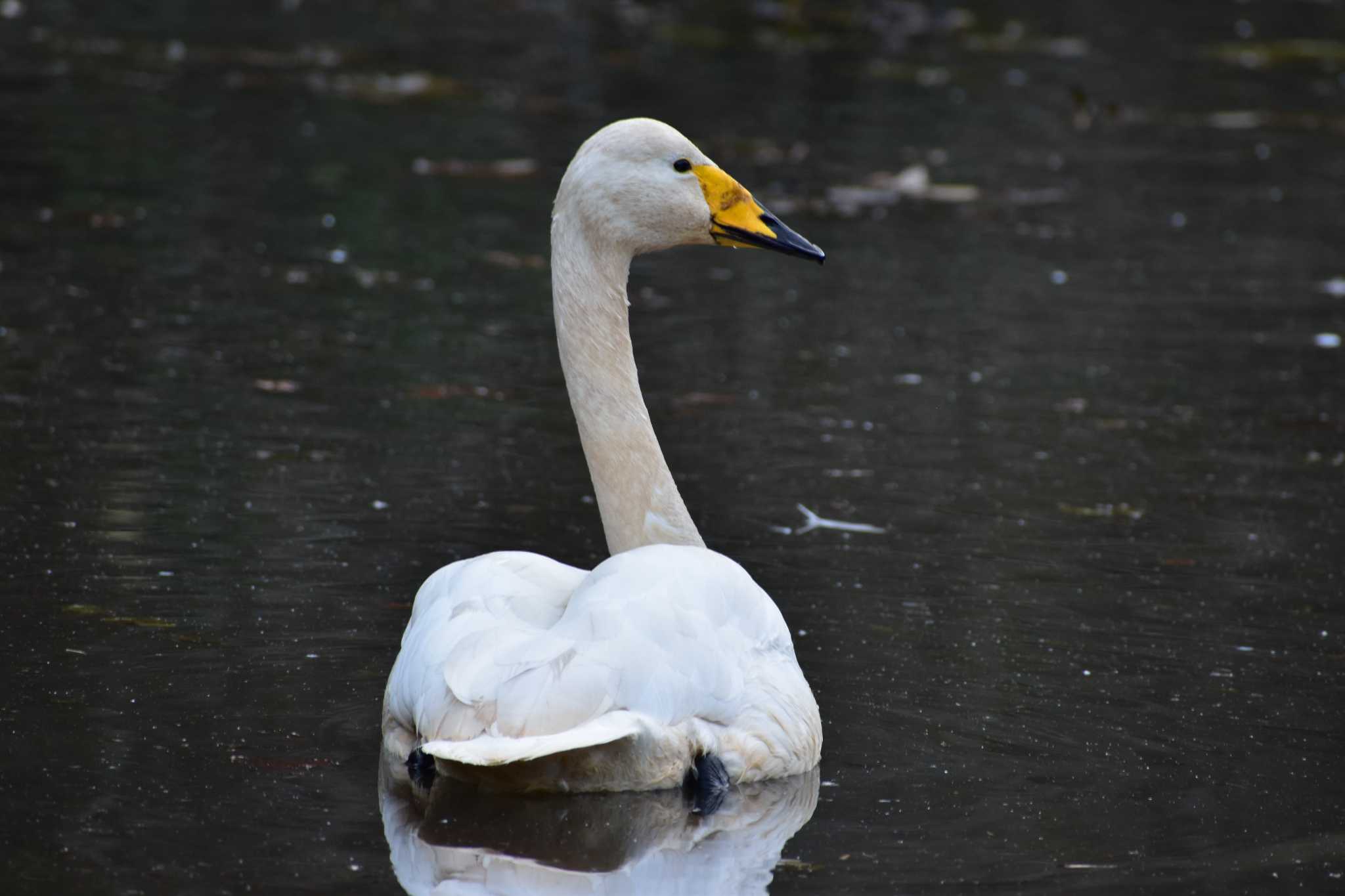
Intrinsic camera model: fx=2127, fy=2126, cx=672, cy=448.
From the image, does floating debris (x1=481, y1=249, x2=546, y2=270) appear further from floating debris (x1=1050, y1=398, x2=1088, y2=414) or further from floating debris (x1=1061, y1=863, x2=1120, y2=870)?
floating debris (x1=1061, y1=863, x2=1120, y2=870)

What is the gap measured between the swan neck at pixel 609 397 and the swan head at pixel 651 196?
0.18 ft

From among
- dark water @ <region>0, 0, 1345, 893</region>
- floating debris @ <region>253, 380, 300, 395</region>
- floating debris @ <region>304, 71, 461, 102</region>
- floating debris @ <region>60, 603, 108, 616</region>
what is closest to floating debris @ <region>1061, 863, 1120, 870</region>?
dark water @ <region>0, 0, 1345, 893</region>

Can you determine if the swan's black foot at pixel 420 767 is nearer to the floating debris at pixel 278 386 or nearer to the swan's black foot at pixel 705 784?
the swan's black foot at pixel 705 784

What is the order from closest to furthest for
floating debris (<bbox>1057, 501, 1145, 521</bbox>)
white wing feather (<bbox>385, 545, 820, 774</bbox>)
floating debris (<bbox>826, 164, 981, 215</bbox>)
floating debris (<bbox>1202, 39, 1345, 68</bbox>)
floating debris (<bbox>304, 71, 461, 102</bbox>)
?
1. white wing feather (<bbox>385, 545, 820, 774</bbox>)
2. floating debris (<bbox>1057, 501, 1145, 521</bbox>)
3. floating debris (<bbox>826, 164, 981, 215</bbox>)
4. floating debris (<bbox>304, 71, 461, 102</bbox>)
5. floating debris (<bbox>1202, 39, 1345, 68</bbox>)

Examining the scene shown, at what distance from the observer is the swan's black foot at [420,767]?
4.99 metres

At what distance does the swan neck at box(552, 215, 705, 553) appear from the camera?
5980mm

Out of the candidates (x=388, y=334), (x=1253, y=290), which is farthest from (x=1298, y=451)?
(x=388, y=334)

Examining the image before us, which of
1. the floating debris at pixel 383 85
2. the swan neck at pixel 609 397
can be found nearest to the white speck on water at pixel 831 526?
the swan neck at pixel 609 397

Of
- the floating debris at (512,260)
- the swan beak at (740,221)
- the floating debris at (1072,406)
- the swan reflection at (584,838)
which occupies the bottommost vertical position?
the floating debris at (512,260)

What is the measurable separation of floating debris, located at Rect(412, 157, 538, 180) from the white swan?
9064 millimetres

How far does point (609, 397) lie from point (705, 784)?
4.70ft

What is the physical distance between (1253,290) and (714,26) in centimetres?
1389

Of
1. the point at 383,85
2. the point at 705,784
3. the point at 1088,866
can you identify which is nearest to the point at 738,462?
the point at 705,784

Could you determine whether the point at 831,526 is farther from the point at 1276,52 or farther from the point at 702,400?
the point at 1276,52
